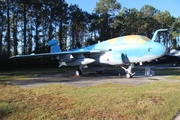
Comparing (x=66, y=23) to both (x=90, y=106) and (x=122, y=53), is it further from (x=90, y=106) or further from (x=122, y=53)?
(x=90, y=106)

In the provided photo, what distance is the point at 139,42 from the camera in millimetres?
12305

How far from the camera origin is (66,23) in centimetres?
3853

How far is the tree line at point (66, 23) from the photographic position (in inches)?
1244

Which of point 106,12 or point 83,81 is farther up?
point 106,12

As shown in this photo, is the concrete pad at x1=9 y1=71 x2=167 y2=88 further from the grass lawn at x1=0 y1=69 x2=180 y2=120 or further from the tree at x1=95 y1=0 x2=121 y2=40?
the tree at x1=95 y1=0 x2=121 y2=40

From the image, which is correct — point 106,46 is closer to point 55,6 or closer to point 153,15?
point 55,6

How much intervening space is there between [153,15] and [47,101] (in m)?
51.4

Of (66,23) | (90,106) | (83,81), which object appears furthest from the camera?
(66,23)

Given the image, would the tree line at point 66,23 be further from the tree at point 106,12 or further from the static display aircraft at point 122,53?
the static display aircraft at point 122,53

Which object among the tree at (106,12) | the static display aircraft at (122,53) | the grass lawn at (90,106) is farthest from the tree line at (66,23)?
the grass lawn at (90,106)

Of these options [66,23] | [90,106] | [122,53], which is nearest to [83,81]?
[122,53]

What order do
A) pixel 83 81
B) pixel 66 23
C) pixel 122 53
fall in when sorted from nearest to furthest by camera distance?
pixel 83 81, pixel 122 53, pixel 66 23

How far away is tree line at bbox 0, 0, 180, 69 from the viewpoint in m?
31.6

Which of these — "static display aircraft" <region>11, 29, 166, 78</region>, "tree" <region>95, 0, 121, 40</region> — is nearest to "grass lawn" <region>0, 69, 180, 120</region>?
"static display aircraft" <region>11, 29, 166, 78</region>
